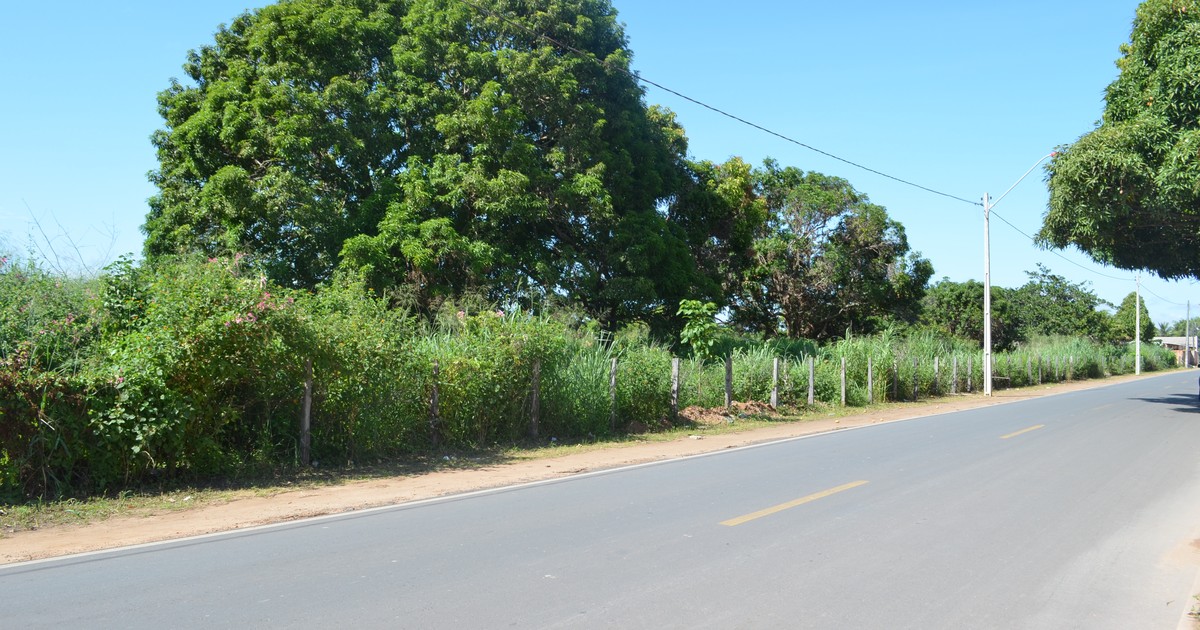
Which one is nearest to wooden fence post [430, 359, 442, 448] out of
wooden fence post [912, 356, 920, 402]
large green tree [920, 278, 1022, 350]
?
wooden fence post [912, 356, 920, 402]

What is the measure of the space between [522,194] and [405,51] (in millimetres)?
5953

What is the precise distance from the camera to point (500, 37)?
25828 millimetres

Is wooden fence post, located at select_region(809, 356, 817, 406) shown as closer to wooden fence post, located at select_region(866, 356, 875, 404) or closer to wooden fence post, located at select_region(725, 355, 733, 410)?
wooden fence post, located at select_region(866, 356, 875, 404)

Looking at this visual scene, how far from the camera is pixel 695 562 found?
658cm

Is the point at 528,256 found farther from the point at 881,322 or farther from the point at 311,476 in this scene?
the point at 881,322

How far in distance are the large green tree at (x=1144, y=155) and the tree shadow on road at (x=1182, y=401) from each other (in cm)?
517

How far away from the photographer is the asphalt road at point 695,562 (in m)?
5.38

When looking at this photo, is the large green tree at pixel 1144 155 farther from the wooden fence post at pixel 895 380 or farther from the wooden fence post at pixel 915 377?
the wooden fence post at pixel 915 377

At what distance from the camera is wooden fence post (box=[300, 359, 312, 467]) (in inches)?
467

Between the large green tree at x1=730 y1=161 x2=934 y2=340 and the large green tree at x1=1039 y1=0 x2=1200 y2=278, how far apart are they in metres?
14.3

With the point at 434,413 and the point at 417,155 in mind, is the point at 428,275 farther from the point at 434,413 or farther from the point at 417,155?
the point at 434,413

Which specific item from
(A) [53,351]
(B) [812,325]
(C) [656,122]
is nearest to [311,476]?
(A) [53,351]

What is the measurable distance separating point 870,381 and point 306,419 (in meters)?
20.4

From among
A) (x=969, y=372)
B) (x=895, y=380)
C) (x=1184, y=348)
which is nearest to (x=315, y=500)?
(x=895, y=380)
